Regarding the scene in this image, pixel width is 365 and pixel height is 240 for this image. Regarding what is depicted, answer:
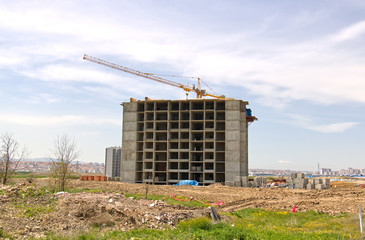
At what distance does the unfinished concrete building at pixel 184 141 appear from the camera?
66.3 metres

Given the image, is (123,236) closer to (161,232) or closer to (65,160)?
(161,232)

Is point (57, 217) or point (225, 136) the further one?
point (225, 136)

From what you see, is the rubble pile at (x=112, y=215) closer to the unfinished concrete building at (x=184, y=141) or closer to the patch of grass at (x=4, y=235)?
the patch of grass at (x=4, y=235)

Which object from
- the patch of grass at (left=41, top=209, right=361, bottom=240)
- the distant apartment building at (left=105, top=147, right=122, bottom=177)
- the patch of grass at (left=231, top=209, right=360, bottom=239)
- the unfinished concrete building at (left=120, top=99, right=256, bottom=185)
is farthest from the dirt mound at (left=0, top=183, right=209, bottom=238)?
the distant apartment building at (left=105, top=147, right=122, bottom=177)

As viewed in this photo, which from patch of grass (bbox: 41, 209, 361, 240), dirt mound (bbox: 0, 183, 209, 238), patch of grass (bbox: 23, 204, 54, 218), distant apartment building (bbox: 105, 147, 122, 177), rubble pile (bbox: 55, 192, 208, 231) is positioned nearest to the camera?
patch of grass (bbox: 41, 209, 361, 240)

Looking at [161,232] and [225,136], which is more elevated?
[225,136]

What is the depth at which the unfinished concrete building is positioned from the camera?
66.3m

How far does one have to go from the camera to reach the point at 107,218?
17469 mm

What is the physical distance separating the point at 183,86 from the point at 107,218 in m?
84.8

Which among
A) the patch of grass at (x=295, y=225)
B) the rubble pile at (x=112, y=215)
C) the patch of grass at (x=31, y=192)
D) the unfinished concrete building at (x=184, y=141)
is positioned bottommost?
the patch of grass at (x=295, y=225)

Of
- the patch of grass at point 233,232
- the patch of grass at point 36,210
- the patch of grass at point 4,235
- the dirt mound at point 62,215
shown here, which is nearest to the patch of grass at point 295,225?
the patch of grass at point 233,232

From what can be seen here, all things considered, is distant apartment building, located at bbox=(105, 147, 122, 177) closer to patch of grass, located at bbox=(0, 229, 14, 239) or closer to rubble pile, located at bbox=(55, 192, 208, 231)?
rubble pile, located at bbox=(55, 192, 208, 231)

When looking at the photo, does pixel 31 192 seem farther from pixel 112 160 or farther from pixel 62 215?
pixel 112 160

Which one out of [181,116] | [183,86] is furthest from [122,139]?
[183,86]
